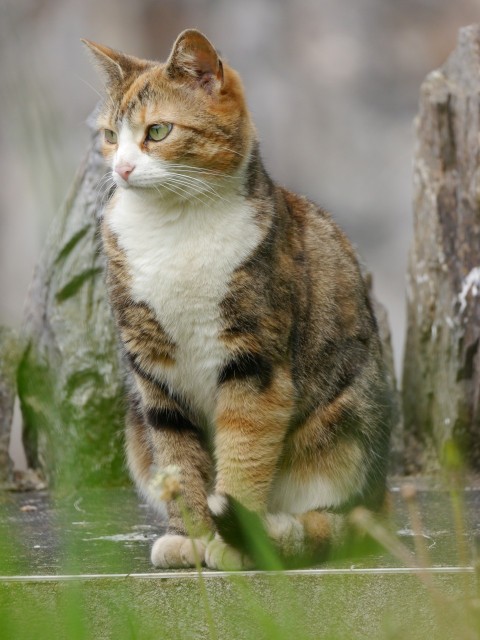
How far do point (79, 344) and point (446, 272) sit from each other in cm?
126

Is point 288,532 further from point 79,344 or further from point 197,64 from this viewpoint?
point 79,344

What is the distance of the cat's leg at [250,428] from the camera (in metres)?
2.60

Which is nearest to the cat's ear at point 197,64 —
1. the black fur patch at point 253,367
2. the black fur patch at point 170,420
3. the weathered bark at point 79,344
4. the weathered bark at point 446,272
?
the black fur patch at point 253,367

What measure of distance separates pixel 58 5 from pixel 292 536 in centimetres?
376

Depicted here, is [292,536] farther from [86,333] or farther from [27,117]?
[86,333]

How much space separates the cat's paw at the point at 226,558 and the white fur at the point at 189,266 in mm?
347

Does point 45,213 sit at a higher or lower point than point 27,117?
lower

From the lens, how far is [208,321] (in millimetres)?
2613

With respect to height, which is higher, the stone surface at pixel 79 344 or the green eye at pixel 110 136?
the green eye at pixel 110 136

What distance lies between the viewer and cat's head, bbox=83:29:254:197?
2.64 metres

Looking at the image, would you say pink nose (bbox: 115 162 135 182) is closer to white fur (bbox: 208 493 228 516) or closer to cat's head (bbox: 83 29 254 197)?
cat's head (bbox: 83 29 254 197)

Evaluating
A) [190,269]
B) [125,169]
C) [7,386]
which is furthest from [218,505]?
A: [7,386]

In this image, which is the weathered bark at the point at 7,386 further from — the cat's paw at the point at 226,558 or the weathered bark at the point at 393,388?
the cat's paw at the point at 226,558

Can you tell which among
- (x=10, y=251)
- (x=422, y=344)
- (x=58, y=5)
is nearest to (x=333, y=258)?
(x=422, y=344)
